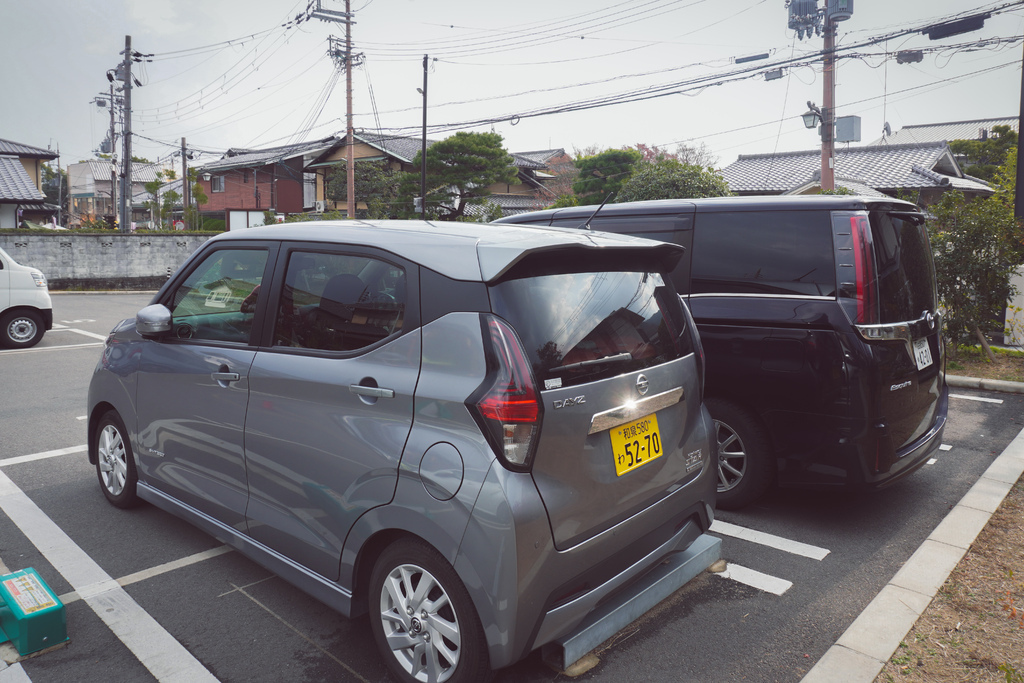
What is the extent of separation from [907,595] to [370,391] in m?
2.64

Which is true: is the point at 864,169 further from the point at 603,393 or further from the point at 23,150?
the point at 23,150

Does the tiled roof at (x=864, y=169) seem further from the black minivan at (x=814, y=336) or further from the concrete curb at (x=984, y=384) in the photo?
the black minivan at (x=814, y=336)

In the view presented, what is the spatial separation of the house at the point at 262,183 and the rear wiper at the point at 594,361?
3898 cm

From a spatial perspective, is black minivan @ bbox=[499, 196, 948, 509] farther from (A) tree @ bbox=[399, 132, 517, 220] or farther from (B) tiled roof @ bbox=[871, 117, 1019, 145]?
(B) tiled roof @ bbox=[871, 117, 1019, 145]

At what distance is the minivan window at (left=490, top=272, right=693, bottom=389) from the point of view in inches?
92.4

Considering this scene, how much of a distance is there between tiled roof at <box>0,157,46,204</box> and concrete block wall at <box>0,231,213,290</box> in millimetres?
6385

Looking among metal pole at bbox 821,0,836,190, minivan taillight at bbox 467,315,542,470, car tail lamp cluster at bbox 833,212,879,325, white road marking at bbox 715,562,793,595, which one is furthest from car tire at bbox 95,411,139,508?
metal pole at bbox 821,0,836,190

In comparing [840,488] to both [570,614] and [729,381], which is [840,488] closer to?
[729,381]

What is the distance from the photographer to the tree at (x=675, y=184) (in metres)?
15.3

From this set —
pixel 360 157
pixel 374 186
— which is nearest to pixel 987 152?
pixel 374 186

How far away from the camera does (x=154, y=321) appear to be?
3.49 metres

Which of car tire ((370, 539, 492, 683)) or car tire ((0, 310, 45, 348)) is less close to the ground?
car tire ((0, 310, 45, 348))

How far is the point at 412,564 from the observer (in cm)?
242

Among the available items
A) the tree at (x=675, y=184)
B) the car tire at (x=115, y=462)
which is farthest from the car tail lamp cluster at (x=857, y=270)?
the tree at (x=675, y=184)
